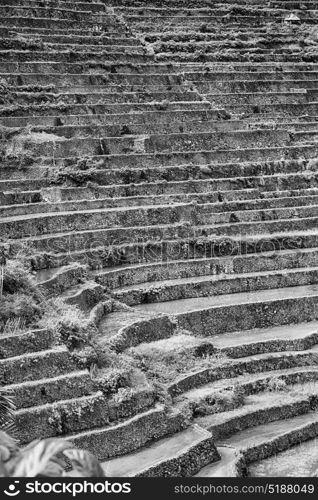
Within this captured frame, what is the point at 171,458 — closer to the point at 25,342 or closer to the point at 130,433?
the point at 130,433

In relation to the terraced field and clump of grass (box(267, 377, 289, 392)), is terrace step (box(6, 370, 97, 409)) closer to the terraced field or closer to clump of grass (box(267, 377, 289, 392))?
the terraced field

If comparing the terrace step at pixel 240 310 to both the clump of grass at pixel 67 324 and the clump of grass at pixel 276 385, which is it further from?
the clump of grass at pixel 67 324

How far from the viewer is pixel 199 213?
62.2ft

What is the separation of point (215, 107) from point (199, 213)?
230 inches

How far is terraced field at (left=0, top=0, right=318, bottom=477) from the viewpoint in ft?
39.5

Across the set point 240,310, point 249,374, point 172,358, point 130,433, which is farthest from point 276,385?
point 130,433

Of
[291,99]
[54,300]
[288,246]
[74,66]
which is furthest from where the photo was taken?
[291,99]

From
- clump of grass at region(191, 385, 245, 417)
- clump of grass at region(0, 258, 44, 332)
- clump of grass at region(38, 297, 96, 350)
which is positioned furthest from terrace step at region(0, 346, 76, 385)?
clump of grass at region(191, 385, 245, 417)

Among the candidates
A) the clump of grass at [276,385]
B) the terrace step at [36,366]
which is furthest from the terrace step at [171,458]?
the clump of grass at [276,385]

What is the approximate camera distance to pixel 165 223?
60.7 feet

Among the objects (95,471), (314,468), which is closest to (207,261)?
(314,468)

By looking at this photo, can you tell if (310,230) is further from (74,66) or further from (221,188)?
(74,66)

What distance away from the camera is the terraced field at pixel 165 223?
12.0 meters

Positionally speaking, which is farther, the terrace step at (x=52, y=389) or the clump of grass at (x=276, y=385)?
the clump of grass at (x=276, y=385)
